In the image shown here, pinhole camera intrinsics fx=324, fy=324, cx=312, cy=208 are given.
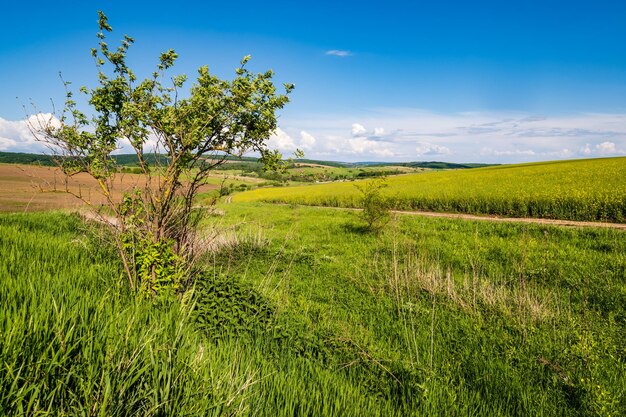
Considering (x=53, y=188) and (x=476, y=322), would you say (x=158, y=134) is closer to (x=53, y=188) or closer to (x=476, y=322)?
(x=53, y=188)

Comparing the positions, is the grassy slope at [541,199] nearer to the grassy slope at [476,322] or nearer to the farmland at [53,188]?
the grassy slope at [476,322]

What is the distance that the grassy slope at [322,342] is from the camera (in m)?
1.88

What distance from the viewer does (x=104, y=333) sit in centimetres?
218

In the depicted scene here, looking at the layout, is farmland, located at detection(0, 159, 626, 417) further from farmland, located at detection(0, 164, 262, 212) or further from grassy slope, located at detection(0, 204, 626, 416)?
farmland, located at detection(0, 164, 262, 212)

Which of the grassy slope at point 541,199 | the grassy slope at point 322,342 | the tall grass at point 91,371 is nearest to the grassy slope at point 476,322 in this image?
the grassy slope at point 322,342

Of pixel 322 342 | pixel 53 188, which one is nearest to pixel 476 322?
pixel 322 342

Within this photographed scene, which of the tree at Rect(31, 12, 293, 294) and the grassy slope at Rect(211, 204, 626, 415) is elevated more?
the tree at Rect(31, 12, 293, 294)

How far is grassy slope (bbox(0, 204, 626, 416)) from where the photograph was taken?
1876 millimetres

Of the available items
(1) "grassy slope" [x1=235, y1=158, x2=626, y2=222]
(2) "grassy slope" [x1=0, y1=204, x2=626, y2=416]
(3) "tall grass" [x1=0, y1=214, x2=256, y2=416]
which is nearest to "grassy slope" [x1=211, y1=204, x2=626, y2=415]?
(2) "grassy slope" [x1=0, y1=204, x2=626, y2=416]

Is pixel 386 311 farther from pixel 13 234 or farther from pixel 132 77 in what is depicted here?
pixel 13 234

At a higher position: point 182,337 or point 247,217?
point 182,337

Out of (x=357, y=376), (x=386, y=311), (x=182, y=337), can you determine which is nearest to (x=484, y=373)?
(x=357, y=376)

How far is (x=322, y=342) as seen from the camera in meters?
4.66

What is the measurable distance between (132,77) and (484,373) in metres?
6.56
